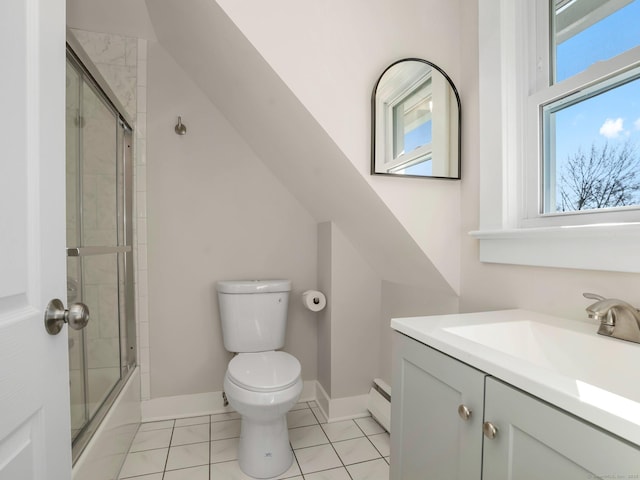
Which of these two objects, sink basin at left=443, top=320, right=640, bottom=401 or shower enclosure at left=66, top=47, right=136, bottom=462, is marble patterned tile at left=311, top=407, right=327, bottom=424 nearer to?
shower enclosure at left=66, top=47, right=136, bottom=462

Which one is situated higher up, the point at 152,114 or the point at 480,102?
the point at 152,114

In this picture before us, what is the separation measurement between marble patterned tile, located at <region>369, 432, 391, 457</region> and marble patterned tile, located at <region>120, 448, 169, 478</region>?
40.3 inches

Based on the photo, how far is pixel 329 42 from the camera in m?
1.27

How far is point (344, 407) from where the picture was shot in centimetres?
197

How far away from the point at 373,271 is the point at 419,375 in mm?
1153

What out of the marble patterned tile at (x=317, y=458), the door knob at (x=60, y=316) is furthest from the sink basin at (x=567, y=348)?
the marble patterned tile at (x=317, y=458)

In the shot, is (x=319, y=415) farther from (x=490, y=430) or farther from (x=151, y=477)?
(x=490, y=430)

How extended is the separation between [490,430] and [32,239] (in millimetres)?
919

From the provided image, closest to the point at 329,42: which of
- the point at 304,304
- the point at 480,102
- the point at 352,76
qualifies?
the point at 352,76

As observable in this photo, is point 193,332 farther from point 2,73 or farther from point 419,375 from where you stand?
point 2,73

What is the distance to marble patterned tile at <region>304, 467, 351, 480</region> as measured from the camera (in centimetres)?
148

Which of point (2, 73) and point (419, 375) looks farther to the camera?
point (419, 375)

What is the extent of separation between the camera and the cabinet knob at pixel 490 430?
63cm

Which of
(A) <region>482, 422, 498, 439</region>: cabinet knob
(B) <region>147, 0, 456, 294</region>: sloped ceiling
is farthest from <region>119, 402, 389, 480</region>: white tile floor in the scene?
(A) <region>482, 422, 498, 439</region>: cabinet knob
